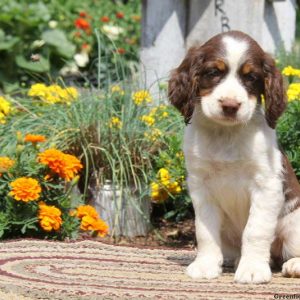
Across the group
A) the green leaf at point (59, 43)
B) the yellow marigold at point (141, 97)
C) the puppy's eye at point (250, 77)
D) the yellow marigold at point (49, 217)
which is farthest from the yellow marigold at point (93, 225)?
the green leaf at point (59, 43)

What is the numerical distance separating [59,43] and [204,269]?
22.5ft

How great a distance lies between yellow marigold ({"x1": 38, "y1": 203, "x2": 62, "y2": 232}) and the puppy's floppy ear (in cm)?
161

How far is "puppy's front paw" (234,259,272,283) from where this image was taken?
5.16 metres

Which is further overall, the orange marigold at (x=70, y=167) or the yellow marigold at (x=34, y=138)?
the yellow marigold at (x=34, y=138)

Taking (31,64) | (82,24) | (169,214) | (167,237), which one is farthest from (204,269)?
(82,24)

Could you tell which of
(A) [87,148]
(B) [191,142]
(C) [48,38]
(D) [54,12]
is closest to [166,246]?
(A) [87,148]

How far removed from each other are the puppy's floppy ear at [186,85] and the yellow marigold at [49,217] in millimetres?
1607

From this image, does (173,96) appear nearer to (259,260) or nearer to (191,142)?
(191,142)

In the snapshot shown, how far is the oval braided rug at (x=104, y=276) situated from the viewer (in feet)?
15.8

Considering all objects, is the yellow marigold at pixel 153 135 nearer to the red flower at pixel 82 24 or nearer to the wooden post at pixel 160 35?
the wooden post at pixel 160 35

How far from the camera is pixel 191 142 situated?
5.48 metres

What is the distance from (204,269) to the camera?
17.7 feet

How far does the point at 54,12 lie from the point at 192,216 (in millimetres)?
6713

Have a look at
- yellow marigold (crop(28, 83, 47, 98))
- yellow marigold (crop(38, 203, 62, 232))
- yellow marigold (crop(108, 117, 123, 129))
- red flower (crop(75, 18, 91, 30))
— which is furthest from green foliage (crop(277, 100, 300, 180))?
red flower (crop(75, 18, 91, 30))
